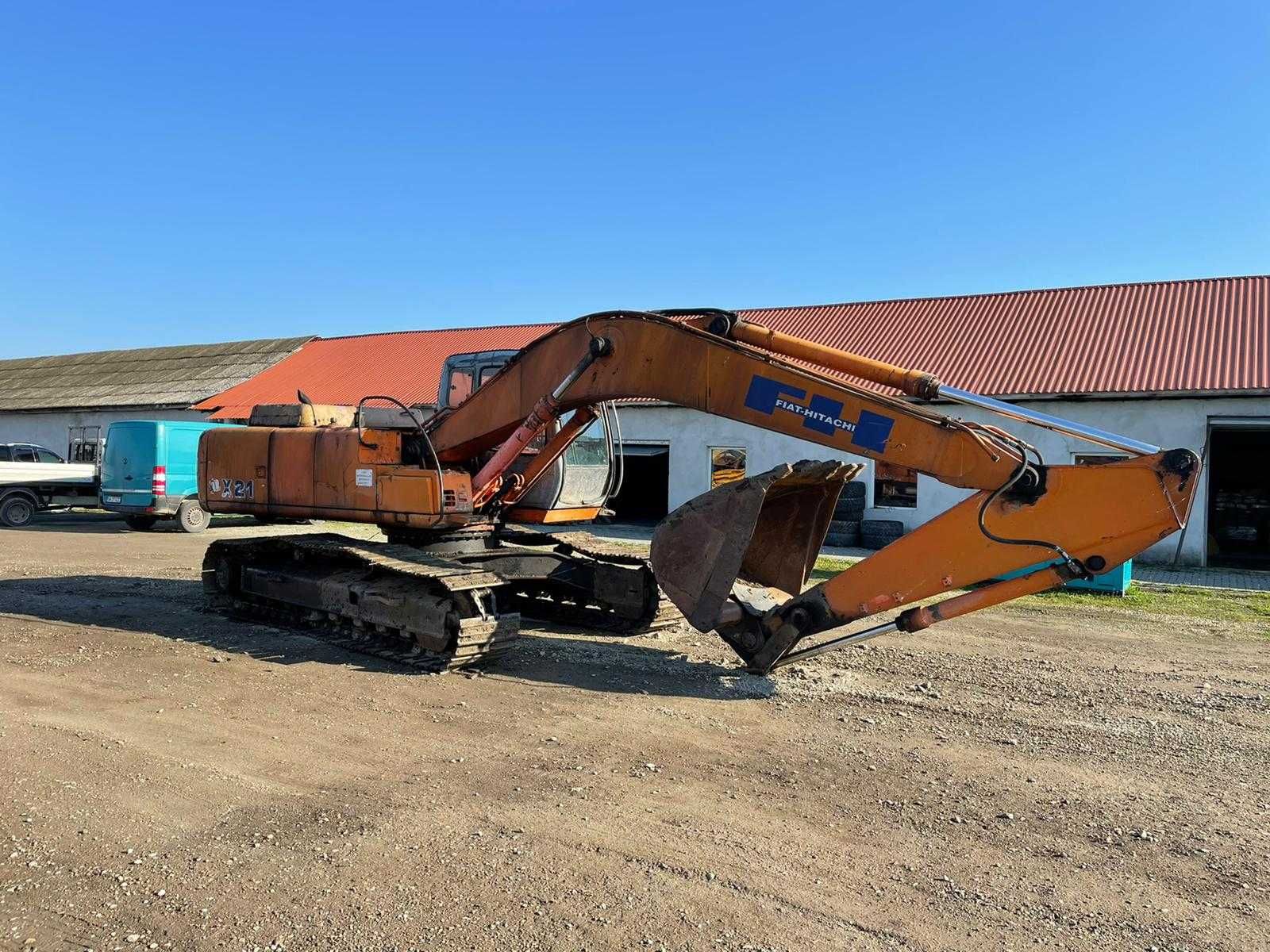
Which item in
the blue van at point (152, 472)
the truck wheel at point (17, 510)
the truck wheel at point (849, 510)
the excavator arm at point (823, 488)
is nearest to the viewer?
the excavator arm at point (823, 488)

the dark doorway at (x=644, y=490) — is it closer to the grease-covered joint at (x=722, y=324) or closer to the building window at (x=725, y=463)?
the building window at (x=725, y=463)

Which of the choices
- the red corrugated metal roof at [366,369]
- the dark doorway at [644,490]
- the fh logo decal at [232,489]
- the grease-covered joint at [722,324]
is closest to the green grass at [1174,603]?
the grease-covered joint at [722,324]

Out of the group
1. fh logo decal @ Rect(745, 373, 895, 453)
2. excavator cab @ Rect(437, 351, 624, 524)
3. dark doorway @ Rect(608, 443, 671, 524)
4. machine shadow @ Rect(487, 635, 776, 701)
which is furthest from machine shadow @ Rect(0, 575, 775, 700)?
dark doorway @ Rect(608, 443, 671, 524)

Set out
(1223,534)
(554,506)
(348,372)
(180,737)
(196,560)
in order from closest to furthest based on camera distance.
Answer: (180,737) < (554,506) < (196,560) < (1223,534) < (348,372)

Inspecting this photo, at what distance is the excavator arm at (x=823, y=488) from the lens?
6.26 metres

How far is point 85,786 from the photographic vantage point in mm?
5211

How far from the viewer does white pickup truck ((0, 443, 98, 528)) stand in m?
21.9

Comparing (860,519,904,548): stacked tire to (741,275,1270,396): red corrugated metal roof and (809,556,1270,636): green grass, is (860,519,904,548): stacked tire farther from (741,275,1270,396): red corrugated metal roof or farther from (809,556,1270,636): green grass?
(809,556,1270,636): green grass

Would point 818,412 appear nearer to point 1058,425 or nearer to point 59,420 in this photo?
point 1058,425

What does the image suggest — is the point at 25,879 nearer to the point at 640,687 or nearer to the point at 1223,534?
the point at 640,687

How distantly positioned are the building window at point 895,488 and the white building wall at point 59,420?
66.7 feet

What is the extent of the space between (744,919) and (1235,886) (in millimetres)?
2193

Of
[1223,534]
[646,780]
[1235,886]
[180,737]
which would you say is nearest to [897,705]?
[646,780]

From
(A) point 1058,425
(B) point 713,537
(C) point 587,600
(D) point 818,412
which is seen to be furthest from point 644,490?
(A) point 1058,425
